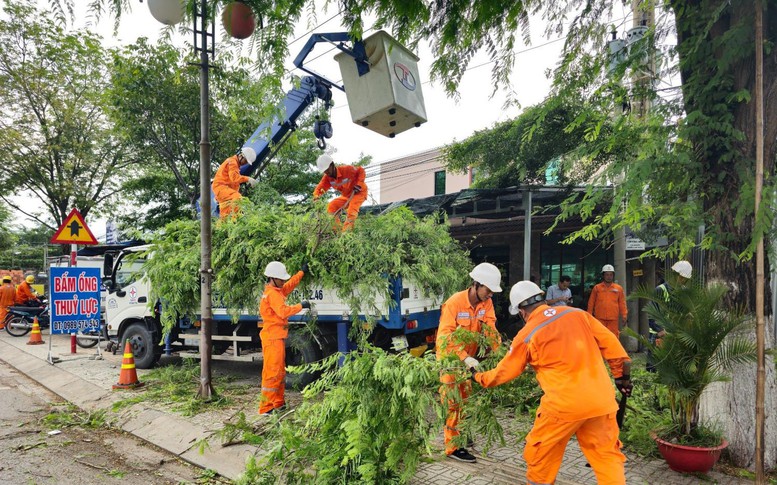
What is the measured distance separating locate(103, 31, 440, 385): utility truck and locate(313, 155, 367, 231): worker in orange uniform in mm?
889

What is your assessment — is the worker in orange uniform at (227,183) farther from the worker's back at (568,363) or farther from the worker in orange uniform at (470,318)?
the worker's back at (568,363)

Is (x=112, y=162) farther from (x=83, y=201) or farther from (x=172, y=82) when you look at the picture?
(x=172, y=82)

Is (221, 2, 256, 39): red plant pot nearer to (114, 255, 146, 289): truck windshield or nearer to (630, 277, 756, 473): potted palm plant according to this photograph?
(630, 277, 756, 473): potted palm plant

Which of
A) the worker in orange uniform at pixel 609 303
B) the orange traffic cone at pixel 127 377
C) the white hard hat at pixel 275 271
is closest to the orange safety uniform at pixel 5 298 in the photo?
the orange traffic cone at pixel 127 377

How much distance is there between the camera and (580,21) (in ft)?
13.2

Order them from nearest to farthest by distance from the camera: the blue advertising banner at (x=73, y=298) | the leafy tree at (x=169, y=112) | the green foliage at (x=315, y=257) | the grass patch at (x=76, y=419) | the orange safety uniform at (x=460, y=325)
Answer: the orange safety uniform at (x=460, y=325), the grass patch at (x=76, y=419), the green foliage at (x=315, y=257), the blue advertising banner at (x=73, y=298), the leafy tree at (x=169, y=112)

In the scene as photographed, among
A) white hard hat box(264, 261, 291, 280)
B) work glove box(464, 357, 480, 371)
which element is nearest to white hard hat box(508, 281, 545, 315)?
work glove box(464, 357, 480, 371)

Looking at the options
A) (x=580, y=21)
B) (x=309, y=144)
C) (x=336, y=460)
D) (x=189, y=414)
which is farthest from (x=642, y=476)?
(x=309, y=144)

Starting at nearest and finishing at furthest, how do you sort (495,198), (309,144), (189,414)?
1. (189,414)
2. (495,198)
3. (309,144)

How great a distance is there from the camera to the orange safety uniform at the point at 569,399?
109 inches

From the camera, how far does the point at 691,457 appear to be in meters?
3.66

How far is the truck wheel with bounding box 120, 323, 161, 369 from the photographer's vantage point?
7.56 metres

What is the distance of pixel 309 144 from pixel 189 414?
10554 millimetres

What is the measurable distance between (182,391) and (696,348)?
5.88 metres
